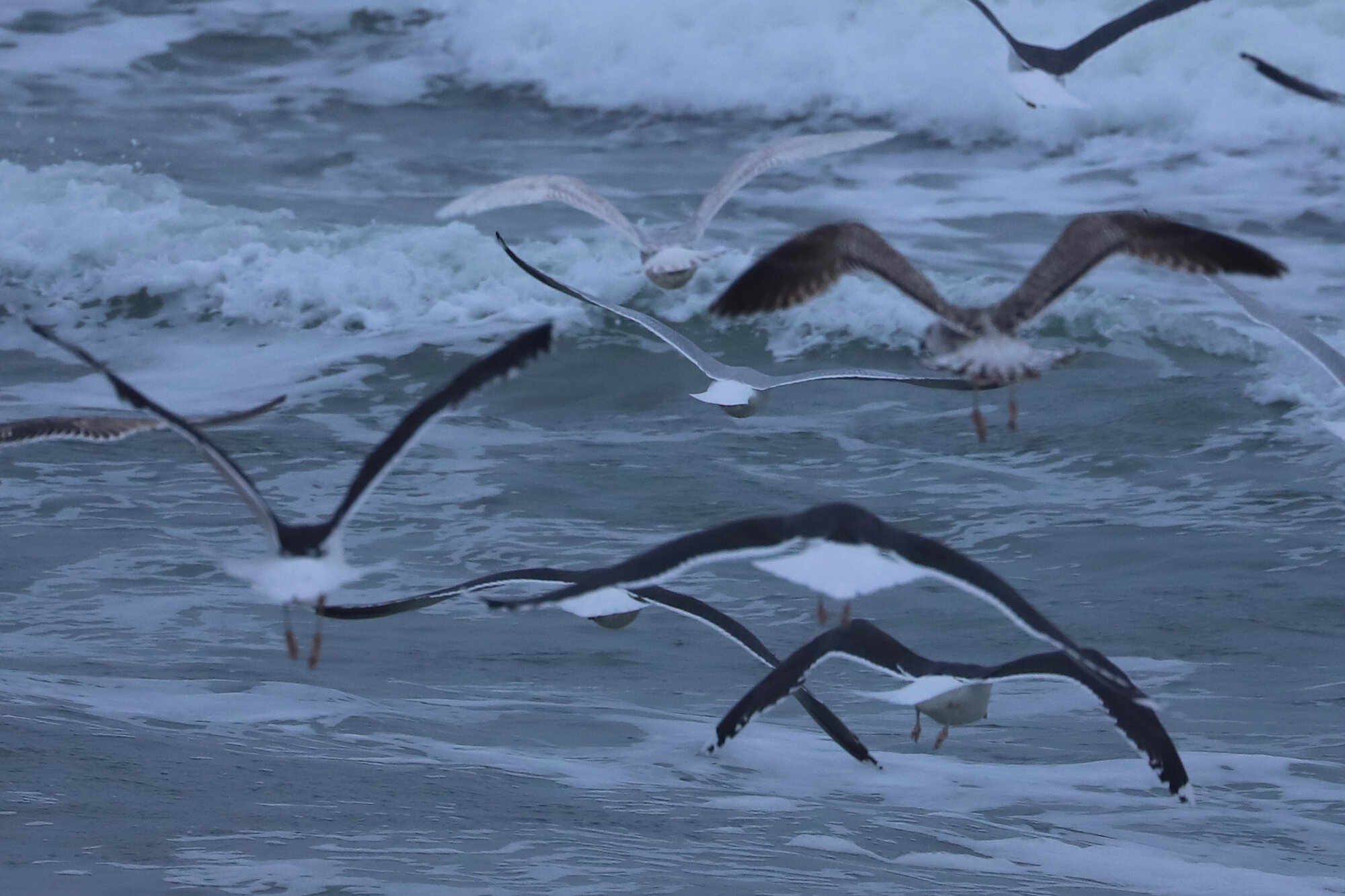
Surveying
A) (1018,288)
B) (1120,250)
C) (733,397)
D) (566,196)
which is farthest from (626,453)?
(1120,250)

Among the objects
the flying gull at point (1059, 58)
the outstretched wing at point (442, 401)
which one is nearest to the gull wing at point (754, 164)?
the flying gull at point (1059, 58)

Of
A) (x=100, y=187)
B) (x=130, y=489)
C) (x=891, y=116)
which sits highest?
(x=891, y=116)

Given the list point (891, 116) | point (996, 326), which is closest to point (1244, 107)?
point (891, 116)

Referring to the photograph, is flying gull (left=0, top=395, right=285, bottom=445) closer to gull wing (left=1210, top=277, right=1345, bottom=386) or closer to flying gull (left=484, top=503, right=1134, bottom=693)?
flying gull (left=484, top=503, right=1134, bottom=693)

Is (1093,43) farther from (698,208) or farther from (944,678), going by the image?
(944,678)

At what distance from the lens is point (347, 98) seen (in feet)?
66.7

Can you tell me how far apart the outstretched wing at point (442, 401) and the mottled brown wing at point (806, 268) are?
1.36 m

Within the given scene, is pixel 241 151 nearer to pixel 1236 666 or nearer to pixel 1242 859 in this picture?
pixel 1236 666

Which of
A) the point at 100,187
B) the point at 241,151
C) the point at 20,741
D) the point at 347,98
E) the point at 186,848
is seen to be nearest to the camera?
the point at 186,848

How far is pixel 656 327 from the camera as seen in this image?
24.7 ft

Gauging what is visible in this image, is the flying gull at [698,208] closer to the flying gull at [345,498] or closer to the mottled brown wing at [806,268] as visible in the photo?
the mottled brown wing at [806,268]

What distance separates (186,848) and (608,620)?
6.37 ft

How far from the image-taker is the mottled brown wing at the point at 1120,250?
5.77 m

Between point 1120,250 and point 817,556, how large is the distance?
150cm
